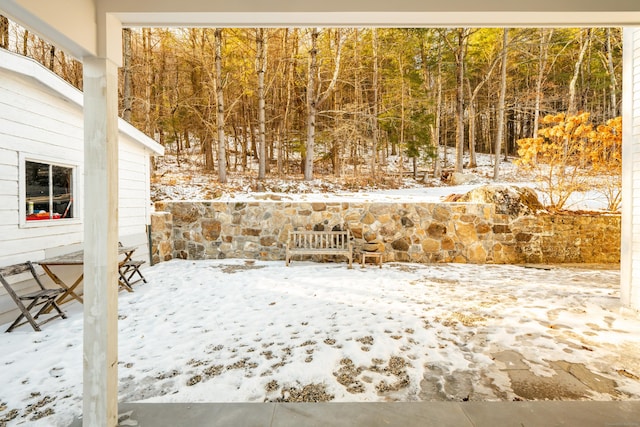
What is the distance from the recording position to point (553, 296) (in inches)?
185

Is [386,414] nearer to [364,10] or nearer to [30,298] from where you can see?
[364,10]

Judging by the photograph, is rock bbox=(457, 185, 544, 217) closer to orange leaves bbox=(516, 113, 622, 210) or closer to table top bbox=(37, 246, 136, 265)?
orange leaves bbox=(516, 113, 622, 210)

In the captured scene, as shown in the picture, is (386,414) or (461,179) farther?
(461,179)

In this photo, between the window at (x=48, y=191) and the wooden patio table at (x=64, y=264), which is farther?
the window at (x=48, y=191)

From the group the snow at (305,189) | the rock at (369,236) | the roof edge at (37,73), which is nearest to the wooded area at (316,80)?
the snow at (305,189)

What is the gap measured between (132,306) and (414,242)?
5.41 metres

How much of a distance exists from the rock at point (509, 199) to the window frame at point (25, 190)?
7.66 meters

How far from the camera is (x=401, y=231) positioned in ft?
23.9

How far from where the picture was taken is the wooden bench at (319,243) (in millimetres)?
6594

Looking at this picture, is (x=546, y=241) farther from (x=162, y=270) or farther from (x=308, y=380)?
(x=162, y=270)

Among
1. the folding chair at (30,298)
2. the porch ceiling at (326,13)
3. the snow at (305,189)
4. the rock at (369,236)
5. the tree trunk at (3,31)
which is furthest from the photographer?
the tree trunk at (3,31)

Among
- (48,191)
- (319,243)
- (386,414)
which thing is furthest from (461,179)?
(48,191)

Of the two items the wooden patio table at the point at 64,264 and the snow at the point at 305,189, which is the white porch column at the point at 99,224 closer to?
the wooden patio table at the point at 64,264

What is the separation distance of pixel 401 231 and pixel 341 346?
15.0 feet
